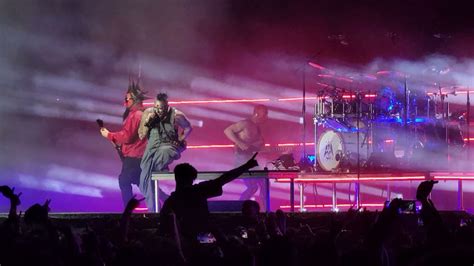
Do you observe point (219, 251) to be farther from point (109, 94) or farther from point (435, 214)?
point (109, 94)

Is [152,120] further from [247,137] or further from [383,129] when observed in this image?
[383,129]

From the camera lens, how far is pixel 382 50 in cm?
1556

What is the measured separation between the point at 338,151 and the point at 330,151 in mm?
164

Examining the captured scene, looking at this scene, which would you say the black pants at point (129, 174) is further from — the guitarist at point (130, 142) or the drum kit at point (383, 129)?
the drum kit at point (383, 129)

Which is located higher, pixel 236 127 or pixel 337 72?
pixel 337 72

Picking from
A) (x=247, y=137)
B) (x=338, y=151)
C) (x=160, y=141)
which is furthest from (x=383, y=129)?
(x=160, y=141)

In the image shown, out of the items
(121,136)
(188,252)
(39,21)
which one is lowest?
(188,252)

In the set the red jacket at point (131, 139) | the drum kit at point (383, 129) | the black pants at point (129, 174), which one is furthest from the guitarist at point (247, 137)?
the black pants at point (129, 174)

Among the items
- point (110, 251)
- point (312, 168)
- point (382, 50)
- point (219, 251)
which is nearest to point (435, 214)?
point (219, 251)

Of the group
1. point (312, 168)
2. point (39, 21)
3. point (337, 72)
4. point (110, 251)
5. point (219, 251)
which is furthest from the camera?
point (39, 21)

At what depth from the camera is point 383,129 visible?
14.2m

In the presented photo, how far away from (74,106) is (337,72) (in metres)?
5.62

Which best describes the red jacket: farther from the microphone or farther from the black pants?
the microphone

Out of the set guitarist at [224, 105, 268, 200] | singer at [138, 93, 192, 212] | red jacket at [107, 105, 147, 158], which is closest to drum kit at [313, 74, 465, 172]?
guitarist at [224, 105, 268, 200]
